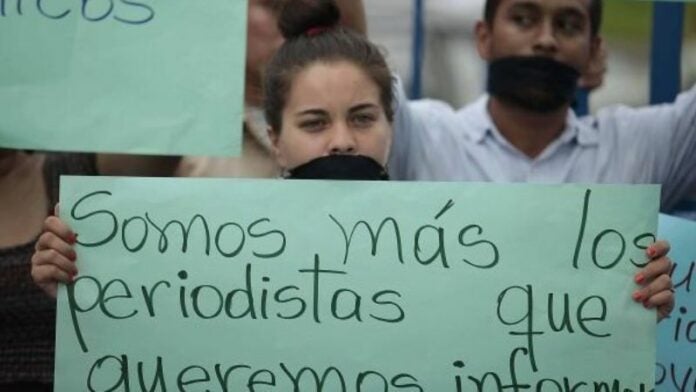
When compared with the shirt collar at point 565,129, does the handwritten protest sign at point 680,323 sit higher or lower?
lower

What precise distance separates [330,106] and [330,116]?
20 millimetres

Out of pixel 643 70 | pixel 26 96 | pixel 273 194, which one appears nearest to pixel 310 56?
pixel 273 194

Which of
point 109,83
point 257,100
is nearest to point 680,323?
point 257,100

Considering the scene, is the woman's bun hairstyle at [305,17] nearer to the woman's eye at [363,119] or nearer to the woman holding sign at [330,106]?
the woman holding sign at [330,106]

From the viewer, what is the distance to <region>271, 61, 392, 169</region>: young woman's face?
8.66ft

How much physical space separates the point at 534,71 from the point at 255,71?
24.6 inches

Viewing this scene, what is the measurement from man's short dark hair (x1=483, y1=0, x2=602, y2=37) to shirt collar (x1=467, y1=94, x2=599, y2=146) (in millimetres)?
181

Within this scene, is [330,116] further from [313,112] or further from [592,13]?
[592,13]

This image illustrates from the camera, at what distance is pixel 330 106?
2.66 metres

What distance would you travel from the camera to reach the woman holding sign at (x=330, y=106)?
2607mm

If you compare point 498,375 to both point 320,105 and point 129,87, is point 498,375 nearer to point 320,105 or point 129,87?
point 320,105

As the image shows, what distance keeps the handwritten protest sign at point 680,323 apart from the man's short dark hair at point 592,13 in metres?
0.49

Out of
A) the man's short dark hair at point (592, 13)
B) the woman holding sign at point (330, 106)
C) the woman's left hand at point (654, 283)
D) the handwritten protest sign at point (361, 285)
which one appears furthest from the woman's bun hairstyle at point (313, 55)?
the woman's left hand at point (654, 283)

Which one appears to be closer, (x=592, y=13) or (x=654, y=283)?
(x=654, y=283)
